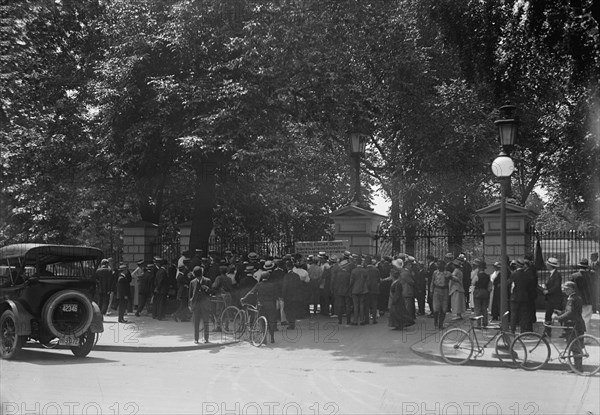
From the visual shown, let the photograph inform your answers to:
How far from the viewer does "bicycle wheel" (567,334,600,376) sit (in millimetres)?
11508

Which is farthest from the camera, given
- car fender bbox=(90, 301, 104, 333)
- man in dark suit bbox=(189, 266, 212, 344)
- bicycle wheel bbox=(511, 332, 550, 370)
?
man in dark suit bbox=(189, 266, 212, 344)

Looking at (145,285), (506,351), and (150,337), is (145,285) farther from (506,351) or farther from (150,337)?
(506,351)

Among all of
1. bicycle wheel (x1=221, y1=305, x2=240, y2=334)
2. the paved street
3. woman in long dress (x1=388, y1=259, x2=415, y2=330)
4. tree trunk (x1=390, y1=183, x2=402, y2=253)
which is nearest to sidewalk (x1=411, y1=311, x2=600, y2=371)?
the paved street

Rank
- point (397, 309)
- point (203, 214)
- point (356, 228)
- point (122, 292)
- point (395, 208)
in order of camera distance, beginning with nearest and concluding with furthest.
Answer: point (397, 309) < point (122, 292) < point (356, 228) < point (203, 214) < point (395, 208)

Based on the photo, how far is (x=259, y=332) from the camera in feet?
52.2

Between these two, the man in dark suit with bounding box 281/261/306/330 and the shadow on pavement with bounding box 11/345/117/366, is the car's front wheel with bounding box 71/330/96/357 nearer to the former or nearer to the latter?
the shadow on pavement with bounding box 11/345/117/366

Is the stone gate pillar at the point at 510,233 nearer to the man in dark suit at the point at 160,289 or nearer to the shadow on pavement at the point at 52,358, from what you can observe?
the man in dark suit at the point at 160,289

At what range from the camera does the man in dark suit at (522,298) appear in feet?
52.7

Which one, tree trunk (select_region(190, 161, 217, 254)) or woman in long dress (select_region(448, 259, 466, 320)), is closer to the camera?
woman in long dress (select_region(448, 259, 466, 320))

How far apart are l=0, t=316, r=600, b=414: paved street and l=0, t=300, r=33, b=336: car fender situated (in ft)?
1.93

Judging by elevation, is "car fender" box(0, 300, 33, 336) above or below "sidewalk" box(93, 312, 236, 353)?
above

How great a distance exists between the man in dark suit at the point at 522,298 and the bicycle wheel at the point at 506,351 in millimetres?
2997

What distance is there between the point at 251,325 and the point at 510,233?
8785 mm

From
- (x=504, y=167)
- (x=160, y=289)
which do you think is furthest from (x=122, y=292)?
(x=504, y=167)
